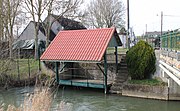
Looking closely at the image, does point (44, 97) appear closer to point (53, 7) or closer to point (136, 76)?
point (136, 76)

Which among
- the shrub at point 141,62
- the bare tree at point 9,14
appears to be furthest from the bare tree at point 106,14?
the shrub at point 141,62

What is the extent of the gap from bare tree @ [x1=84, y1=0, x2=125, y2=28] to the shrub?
70.9 ft

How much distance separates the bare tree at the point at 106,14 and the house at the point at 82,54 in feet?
63.8

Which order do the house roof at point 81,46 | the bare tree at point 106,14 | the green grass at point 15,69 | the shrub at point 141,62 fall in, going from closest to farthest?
the shrub at point 141,62
the house roof at point 81,46
the green grass at point 15,69
the bare tree at point 106,14

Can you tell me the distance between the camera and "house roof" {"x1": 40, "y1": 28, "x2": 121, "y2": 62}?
1384 cm

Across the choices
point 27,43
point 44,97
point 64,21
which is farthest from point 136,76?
point 64,21

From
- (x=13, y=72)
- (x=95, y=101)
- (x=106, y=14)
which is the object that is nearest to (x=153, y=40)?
(x=106, y=14)

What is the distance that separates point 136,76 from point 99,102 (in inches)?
117

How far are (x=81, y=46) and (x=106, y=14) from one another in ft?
71.3

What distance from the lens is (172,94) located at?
12203mm

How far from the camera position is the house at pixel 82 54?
13.9m

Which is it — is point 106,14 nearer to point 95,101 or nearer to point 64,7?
point 64,7

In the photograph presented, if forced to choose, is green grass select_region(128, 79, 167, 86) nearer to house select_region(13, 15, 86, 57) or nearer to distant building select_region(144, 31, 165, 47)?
distant building select_region(144, 31, 165, 47)

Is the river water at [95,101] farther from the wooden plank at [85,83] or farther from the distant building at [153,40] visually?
the distant building at [153,40]
